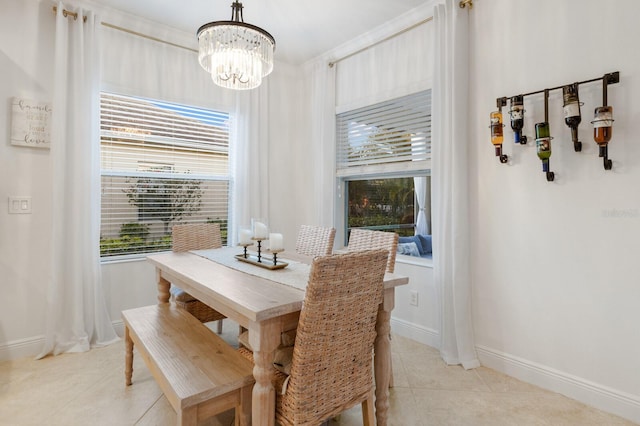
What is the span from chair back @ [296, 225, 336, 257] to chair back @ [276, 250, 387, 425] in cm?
117

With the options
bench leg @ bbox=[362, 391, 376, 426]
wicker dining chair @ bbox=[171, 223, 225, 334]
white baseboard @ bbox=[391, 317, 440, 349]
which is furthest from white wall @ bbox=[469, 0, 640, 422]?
wicker dining chair @ bbox=[171, 223, 225, 334]

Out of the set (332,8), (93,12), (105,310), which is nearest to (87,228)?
(105,310)

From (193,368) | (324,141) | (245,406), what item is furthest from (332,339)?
(324,141)

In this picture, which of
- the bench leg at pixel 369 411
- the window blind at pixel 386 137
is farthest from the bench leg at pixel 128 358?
the window blind at pixel 386 137

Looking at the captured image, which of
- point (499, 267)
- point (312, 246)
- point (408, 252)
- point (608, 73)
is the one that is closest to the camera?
point (608, 73)

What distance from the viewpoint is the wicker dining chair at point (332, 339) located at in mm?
1245

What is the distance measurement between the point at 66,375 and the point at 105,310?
0.60 m

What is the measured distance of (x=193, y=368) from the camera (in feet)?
4.91

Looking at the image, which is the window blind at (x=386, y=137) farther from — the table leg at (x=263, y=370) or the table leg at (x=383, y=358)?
the table leg at (x=263, y=370)

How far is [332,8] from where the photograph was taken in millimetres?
2826

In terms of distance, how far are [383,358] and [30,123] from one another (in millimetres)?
2972

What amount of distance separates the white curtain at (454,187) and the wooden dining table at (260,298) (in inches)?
33.3

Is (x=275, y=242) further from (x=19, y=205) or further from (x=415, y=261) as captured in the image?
(x=19, y=205)

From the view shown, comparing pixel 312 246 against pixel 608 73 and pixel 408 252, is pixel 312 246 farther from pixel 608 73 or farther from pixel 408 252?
pixel 608 73
